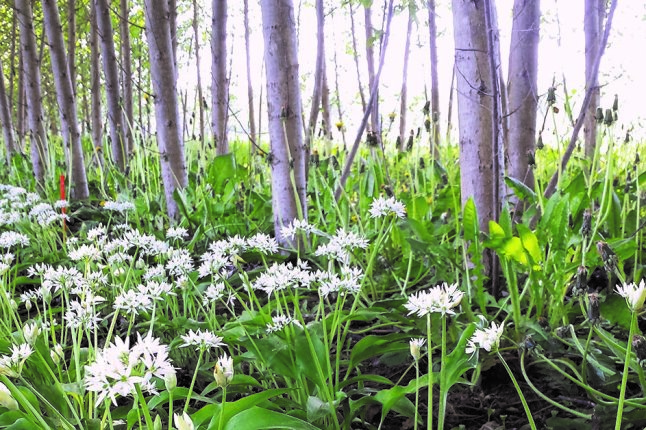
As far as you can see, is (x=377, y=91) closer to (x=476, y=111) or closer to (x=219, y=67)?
(x=476, y=111)

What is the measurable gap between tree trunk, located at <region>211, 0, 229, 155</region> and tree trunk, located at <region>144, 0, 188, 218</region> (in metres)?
0.70

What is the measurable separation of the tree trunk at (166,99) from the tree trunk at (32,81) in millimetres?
2087

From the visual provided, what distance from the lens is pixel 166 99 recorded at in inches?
134

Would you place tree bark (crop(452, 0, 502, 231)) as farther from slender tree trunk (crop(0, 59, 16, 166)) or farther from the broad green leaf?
slender tree trunk (crop(0, 59, 16, 166))

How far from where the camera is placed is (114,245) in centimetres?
166

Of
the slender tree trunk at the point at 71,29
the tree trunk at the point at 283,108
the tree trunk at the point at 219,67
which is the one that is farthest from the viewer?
the slender tree trunk at the point at 71,29

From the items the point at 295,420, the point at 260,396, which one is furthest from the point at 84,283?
the point at 295,420

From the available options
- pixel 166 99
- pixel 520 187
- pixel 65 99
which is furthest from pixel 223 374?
pixel 65 99

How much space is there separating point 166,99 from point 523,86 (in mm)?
2140

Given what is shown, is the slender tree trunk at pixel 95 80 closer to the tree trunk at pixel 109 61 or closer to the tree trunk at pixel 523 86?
the tree trunk at pixel 109 61

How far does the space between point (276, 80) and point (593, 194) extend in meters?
1.47

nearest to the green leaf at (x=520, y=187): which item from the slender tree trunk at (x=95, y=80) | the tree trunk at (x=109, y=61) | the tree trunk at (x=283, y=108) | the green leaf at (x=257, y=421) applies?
the tree trunk at (x=283, y=108)

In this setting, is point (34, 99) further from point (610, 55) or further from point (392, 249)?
point (610, 55)

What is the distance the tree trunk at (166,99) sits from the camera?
3281 mm
